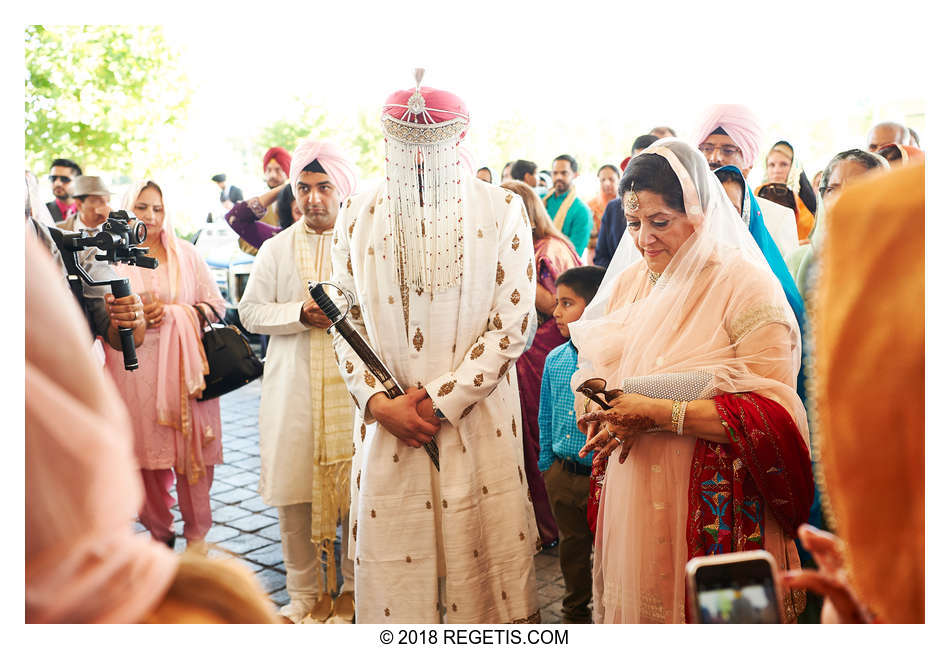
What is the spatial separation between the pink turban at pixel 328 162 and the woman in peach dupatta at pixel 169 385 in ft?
1.93

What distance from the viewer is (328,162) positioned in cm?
313

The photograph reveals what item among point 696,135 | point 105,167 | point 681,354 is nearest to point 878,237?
point 681,354

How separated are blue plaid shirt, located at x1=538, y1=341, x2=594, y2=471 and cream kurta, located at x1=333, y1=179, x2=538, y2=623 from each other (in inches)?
13.5

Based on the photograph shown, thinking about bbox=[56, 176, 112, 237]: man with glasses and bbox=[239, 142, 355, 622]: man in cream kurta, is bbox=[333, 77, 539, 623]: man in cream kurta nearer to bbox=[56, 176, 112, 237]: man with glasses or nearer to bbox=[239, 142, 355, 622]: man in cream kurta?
bbox=[239, 142, 355, 622]: man in cream kurta

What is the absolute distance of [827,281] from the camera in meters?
A: 0.95

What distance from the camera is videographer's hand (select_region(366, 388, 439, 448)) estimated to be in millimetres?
2336

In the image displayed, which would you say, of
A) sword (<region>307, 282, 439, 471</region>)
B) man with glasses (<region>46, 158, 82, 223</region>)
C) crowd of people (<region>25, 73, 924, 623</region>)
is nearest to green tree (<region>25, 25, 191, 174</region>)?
crowd of people (<region>25, 73, 924, 623</region>)

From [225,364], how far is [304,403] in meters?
0.41

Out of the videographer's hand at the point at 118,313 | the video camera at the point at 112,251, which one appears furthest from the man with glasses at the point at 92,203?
the video camera at the point at 112,251

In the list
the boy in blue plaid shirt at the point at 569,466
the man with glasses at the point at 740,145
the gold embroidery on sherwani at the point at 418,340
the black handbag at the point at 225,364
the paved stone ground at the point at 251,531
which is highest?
the man with glasses at the point at 740,145

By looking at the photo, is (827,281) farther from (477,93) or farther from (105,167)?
(105,167)

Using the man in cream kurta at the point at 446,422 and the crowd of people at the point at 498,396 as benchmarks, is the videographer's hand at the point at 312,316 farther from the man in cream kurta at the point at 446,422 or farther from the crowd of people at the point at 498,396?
the man in cream kurta at the point at 446,422

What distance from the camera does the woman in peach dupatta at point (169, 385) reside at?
3.12 meters

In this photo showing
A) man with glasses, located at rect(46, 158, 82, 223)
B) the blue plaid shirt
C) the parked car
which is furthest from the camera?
the parked car
